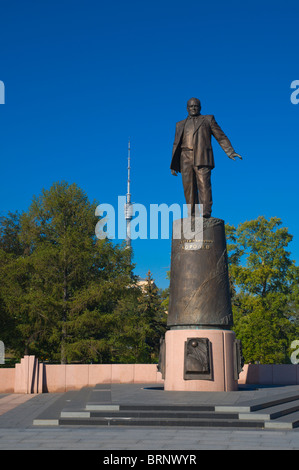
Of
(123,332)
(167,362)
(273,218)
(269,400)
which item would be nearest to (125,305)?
(123,332)

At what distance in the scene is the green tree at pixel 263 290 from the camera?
37.5 metres

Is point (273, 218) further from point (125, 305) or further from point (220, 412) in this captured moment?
point (220, 412)

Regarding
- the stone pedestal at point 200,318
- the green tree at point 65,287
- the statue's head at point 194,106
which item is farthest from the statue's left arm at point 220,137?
the green tree at point 65,287

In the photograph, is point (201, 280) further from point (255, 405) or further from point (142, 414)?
point (142, 414)

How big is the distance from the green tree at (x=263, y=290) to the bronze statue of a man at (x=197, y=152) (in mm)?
23312

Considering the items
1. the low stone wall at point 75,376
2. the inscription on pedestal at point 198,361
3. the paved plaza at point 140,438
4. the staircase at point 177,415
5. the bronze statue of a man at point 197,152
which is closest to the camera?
the paved plaza at point 140,438

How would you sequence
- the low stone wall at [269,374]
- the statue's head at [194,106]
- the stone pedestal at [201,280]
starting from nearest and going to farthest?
the stone pedestal at [201,280]
the statue's head at [194,106]
the low stone wall at [269,374]

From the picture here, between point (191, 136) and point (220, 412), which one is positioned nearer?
point (220, 412)

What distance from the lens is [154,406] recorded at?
1038cm

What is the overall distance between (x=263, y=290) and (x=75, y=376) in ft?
83.0

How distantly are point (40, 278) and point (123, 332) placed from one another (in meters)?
6.23

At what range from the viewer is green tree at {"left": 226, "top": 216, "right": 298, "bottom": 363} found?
37.5 metres

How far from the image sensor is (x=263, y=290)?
139ft

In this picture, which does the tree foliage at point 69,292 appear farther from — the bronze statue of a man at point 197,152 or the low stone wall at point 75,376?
the bronze statue of a man at point 197,152
